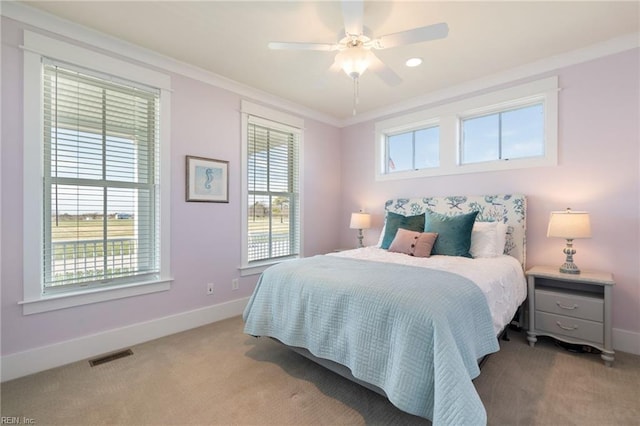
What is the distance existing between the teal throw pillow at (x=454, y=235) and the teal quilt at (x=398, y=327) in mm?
854

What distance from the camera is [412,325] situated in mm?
1406

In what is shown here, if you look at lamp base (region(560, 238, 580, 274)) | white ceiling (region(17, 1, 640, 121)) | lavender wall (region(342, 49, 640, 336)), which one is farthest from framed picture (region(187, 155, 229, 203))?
lamp base (region(560, 238, 580, 274))

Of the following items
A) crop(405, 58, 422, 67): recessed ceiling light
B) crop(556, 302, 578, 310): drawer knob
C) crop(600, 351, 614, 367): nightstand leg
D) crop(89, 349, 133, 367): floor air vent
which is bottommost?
→ crop(89, 349, 133, 367): floor air vent

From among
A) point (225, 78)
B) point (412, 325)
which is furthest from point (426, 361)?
point (225, 78)

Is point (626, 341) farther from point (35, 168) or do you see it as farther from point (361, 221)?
point (35, 168)

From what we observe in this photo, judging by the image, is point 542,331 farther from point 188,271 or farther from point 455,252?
point 188,271

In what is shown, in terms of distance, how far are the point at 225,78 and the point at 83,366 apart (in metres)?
2.92

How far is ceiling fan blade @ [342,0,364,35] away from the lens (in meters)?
1.62

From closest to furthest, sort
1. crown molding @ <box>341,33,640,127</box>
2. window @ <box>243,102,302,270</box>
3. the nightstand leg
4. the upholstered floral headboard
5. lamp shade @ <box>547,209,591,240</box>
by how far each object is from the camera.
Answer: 1. the nightstand leg
2. lamp shade @ <box>547,209,591,240</box>
3. crown molding @ <box>341,33,640,127</box>
4. the upholstered floral headboard
5. window @ <box>243,102,302,270</box>

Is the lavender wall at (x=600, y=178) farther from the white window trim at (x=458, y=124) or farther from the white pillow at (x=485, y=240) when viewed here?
the white pillow at (x=485, y=240)

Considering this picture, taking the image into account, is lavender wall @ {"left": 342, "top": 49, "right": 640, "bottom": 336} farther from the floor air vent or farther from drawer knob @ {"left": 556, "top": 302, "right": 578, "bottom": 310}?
the floor air vent

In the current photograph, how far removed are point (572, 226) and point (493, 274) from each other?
0.89 m

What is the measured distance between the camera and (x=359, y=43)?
2.03 m

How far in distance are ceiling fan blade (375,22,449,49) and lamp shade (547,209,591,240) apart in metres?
1.81
